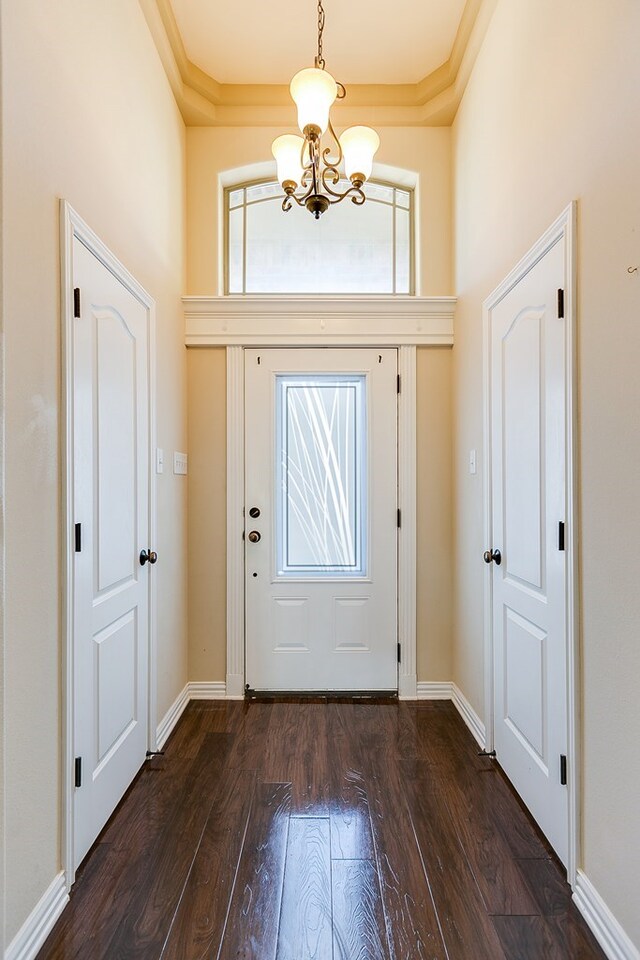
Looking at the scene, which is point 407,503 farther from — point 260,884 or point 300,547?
point 260,884

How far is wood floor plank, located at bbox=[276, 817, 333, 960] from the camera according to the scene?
136cm

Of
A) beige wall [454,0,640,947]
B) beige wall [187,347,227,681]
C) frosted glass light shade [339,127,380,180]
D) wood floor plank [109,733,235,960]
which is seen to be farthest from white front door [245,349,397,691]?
beige wall [454,0,640,947]

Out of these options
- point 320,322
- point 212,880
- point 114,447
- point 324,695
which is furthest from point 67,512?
point 324,695

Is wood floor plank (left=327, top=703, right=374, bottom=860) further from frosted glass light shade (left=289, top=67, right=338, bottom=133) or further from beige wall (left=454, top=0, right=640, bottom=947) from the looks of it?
frosted glass light shade (left=289, top=67, right=338, bottom=133)

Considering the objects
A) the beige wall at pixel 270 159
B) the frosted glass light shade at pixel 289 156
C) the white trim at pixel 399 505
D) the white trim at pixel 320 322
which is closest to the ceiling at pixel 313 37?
the beige wall at pixel 270 159

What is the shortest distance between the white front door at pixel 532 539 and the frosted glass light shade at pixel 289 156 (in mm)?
1001

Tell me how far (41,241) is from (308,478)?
73.4 inches

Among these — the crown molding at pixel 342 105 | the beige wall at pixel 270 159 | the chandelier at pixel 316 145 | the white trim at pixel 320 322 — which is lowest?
the white trim at pixel 320 322

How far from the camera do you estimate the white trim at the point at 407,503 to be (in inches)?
116

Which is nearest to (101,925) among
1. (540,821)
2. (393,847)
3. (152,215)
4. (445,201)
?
(393,847)

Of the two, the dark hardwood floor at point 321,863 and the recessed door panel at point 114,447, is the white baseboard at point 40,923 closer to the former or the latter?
the dark hardwood floor at point 321,863

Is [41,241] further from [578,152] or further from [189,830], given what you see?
[189,830]

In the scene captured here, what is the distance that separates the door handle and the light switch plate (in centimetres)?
168

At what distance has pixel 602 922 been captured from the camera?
1.38 metres
